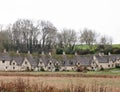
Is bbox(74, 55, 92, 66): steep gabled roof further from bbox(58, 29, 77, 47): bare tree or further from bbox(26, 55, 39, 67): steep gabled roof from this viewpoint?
bbox(58, 29, 77, 47): bare tree

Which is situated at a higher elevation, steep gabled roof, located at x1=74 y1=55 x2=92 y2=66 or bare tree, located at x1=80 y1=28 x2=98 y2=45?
bare tree, located at x1=80 y1=28 x2=98 y2=45

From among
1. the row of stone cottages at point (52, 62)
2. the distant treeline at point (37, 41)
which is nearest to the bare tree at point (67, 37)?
the distant treeline at point (37, 41)

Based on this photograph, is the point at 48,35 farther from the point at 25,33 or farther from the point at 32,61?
the point at 32,61

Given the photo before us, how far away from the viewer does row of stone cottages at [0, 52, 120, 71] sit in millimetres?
107250

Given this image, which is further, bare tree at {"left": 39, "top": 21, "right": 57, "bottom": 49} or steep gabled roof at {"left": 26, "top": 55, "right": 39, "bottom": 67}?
bare tree at {"left": 39, "top": 21, "right": 57, "bottom": 49}

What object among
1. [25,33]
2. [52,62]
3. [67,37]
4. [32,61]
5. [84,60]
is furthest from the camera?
[67,37]

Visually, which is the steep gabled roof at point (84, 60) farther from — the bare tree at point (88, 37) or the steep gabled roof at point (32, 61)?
the bare tree at point (88, 37)

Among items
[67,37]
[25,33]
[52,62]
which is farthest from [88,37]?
[52,62]

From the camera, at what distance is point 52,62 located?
113 m

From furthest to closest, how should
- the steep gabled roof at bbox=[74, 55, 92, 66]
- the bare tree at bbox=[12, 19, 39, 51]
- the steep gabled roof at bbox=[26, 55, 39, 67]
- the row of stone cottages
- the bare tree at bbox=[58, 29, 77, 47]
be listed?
the bare tree at bbox=[58, 29, 77, 47] → the bare tree at bbox=[12, 19, 39, 51] → the steep gabled roof at bbox=[74, 55, 92, 66] → the steep gabled roof at bbox=[26, 55, 39, 67] → the row of stone cottages

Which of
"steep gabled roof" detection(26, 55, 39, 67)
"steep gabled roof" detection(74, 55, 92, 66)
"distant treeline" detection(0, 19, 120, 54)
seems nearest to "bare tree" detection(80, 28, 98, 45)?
"distant treeline" detection(0, 19, 120, 54)

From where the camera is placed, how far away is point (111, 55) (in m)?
123

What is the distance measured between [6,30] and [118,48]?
161 feet

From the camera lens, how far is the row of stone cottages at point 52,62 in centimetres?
10725
